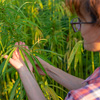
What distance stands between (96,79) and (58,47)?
113cm

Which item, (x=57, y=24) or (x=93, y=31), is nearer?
(x=93, y=31)

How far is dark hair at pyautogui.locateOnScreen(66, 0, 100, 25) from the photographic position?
814mm

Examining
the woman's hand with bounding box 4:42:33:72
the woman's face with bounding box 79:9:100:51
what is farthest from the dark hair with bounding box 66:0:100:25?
the woman's hand with bounding box 4:42:33:72

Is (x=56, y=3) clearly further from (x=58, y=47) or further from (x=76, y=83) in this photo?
(x=76, y=83)

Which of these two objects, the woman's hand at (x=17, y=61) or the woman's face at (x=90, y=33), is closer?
the woman's face at (x=90, y=33)

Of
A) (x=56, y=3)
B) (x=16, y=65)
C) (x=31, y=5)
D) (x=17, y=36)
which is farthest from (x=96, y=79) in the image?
(x=56, y=3)

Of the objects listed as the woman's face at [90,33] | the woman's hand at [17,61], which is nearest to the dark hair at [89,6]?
the woman's face at [90,33]

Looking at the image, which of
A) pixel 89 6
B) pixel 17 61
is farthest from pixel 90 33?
pixel 17 61

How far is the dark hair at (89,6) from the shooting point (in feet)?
2.67

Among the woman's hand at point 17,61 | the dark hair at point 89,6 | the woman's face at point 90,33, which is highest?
the dark hair at point 89,6

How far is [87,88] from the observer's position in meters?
0.82

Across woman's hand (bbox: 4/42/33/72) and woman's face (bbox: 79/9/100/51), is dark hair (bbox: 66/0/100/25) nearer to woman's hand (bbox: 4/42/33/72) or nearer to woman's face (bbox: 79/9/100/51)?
woman's face (bbox: 79/9/100/51)

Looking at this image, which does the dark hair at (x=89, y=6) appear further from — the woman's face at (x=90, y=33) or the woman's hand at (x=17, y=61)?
the woman's hand at (x=17, y=61)

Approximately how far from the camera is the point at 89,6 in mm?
826
